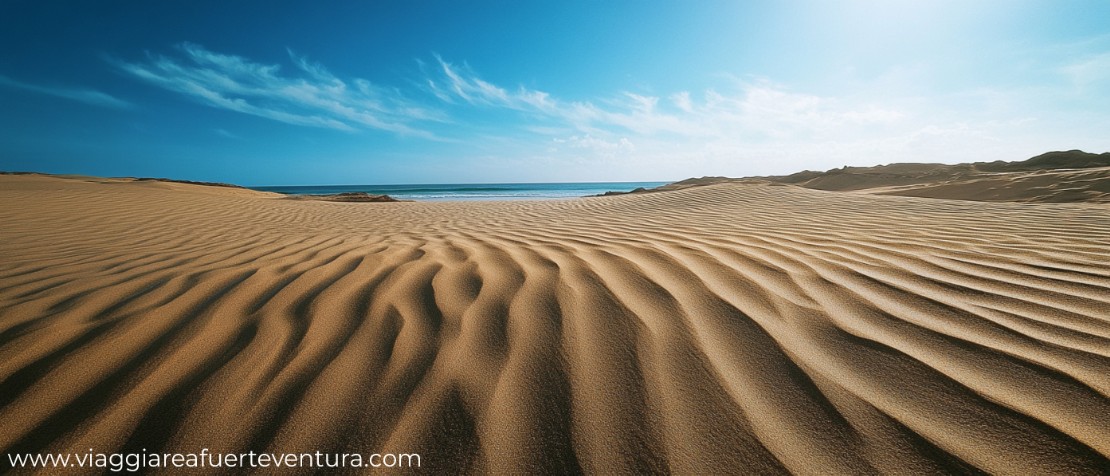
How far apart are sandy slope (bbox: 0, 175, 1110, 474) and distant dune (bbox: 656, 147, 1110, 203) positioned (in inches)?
376

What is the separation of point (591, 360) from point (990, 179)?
15626mm

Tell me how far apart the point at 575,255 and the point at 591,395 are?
1.37 metres

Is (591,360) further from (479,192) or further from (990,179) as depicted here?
(479,192)

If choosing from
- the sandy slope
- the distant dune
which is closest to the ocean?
the distant dune

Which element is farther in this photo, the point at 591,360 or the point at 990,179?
the point at 990,179

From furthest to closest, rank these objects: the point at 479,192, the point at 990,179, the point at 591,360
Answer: the point at 479,192 → the point at 990,179 → the point at 591,360

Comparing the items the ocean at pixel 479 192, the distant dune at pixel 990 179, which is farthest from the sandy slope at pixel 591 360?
the ocean at pixel 479 192

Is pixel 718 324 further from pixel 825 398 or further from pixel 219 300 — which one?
pixel 219 300

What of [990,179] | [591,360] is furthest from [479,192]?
[591,360]

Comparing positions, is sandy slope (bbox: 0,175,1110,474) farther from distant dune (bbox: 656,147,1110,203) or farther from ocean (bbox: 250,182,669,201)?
ocean (bbox: 250,182,669,201)

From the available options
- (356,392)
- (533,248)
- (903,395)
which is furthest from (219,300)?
(903,395)

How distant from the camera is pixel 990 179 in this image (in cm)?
1112

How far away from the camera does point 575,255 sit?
2.35m

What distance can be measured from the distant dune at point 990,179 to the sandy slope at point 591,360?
954 cm
